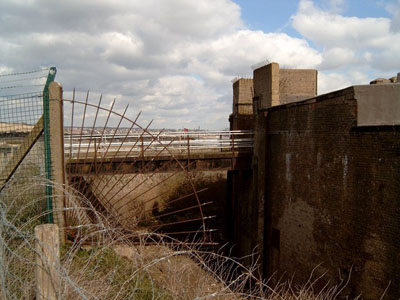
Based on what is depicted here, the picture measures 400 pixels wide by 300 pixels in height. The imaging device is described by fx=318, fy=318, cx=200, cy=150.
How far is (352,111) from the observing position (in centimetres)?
766

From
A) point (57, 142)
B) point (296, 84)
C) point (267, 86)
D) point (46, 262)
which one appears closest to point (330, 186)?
point (267, 86)

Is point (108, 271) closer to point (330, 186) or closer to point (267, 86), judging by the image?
point (330, 186)

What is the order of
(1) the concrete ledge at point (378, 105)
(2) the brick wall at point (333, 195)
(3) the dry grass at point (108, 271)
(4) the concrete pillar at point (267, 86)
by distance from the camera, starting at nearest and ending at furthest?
(3) the dry grass at point (108, 271) < (2) the brick wall at point (333, 195) < (1) the concrete ledge at point (378, 105) < (4) the concrete pillar at point (267, 86)

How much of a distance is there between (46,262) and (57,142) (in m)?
3.99

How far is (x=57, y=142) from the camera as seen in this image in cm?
623

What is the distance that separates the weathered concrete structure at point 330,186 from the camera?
6855 mm

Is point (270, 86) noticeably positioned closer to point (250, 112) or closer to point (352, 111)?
point (250, 112)

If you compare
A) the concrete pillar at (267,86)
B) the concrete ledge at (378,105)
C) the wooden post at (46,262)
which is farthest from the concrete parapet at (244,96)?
the wooden post at (46,262)

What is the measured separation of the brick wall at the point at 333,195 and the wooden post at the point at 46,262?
6489 millimetres

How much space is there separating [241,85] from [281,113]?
3.98 m

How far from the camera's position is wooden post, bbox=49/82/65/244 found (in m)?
6.12

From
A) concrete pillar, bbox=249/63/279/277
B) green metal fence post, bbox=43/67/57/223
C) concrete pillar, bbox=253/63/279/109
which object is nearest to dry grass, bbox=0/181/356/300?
green metal fence post, bbox=43/67/57/223

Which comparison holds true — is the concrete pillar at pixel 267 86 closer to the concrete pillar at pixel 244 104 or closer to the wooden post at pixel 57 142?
the concrete pillar at pixel 244 104

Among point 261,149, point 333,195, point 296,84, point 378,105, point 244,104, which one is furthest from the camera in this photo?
point 244,104
